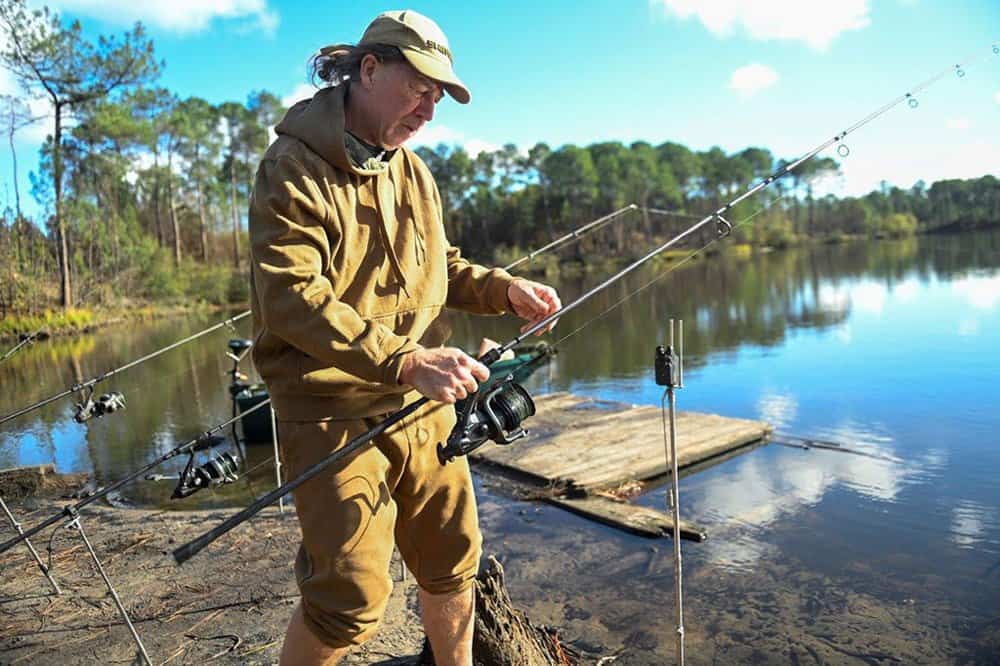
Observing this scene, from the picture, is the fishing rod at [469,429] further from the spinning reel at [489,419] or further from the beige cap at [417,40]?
the beige cap at [417,40]

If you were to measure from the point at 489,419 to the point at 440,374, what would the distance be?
18.9 inches

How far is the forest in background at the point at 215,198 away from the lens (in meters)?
26.9

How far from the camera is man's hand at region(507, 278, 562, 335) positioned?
93.4 inches

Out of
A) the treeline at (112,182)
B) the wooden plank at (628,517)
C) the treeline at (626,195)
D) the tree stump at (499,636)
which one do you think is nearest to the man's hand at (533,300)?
the tree stump at (499,636)

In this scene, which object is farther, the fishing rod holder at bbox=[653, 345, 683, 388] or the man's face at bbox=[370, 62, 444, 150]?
the fishing rod holder at bbox=[653, 345, 683, 388]

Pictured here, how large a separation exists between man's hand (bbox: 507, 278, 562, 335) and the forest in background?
9.96 feet

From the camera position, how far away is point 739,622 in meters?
3.85

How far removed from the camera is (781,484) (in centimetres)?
673

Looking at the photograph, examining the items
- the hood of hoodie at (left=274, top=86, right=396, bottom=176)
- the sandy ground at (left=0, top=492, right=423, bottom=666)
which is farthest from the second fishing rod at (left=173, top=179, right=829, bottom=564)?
the sandy ground at (left=0, top=492, right=423, bottom=666)

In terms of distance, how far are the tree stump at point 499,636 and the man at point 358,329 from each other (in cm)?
59

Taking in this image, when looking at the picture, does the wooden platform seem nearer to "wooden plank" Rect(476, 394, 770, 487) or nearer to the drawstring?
"wooden plank" Rect(476, 394, 770, 487)

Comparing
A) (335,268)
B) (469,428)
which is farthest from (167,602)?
(335,268)

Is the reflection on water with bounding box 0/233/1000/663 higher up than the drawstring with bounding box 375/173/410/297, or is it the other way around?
the drawstring with bounding box 375/173/410/297

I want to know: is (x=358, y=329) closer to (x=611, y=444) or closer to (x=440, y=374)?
(x=440, y=374)
